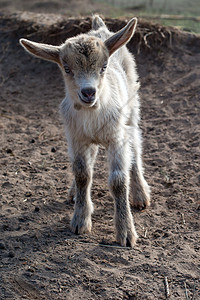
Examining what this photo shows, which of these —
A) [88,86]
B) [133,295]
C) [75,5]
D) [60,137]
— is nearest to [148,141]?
[60,137]

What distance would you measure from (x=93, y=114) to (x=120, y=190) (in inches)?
35.5

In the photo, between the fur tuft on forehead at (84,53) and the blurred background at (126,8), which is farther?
the blurred background at (126,8)

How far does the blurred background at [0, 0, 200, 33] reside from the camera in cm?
1112

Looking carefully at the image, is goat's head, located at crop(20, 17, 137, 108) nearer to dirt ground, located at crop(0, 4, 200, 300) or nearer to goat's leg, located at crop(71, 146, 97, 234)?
goat's leg, located at crop(71, 146, 97, 234)

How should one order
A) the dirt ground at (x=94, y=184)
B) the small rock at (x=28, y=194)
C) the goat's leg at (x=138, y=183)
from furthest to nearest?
the small rock at (x=28, y=194) < the goat's leg at (x=138, y=183) < the dirt ground at (x=94, y=184)

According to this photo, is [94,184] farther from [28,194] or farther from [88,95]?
[88,95]

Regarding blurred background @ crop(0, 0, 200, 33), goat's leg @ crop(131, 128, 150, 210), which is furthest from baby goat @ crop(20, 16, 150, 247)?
blurred background @ crop(0, 0, 200, 33)

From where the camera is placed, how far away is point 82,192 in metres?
5.51

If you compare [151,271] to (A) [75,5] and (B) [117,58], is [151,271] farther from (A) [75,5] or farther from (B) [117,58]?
(A) [75,5]

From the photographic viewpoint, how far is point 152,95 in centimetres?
905

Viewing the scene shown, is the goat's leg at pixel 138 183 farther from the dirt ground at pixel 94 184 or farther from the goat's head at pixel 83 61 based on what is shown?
the goat's head at pixel 83 61

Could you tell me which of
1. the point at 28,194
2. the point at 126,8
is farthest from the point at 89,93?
the point at 126,8

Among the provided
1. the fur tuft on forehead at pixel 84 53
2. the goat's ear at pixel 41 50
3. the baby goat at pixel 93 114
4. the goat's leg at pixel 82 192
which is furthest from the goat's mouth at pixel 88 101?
the goat's leg at pixel 82 192

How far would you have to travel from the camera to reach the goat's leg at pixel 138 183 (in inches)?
239
